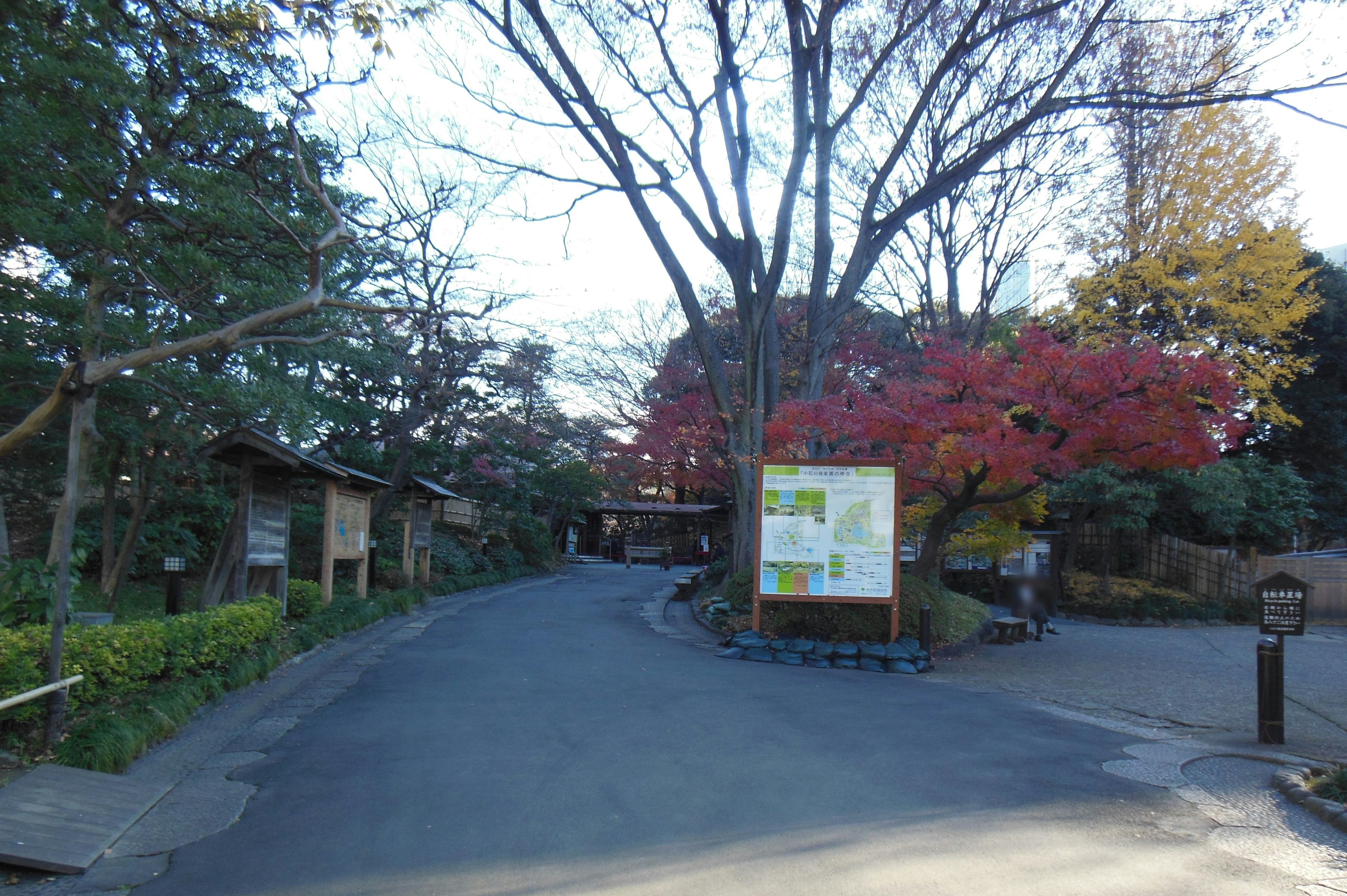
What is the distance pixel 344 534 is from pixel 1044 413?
10697 millimetres

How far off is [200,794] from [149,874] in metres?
1.30

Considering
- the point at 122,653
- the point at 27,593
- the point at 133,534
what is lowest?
the point at 122,653

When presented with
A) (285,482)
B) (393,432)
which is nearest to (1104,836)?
(285,482)

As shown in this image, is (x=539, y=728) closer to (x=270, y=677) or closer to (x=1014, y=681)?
(x=270, y=677)

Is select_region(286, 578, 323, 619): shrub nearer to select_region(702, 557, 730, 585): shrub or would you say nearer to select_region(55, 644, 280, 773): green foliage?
select_region(55, 644, 280, 773): green foliage

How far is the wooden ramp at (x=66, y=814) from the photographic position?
4.40 meters

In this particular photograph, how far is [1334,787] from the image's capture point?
5645 millimetres

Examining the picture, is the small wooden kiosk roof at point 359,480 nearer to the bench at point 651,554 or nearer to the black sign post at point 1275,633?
the black sign post at point 1275,633

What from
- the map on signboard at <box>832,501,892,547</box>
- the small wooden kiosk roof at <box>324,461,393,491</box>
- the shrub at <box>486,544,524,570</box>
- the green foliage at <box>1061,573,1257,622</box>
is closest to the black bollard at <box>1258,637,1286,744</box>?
the map on signboard at <box>832,501,892,547</box>

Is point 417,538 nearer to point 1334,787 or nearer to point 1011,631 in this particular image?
point 1011,631

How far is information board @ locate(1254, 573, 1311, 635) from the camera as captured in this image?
7621mm

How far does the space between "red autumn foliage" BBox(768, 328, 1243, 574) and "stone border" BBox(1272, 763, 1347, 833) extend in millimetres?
5372

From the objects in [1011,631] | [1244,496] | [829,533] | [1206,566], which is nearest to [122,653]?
[829,533]

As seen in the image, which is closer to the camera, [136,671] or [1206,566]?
[136,671]
